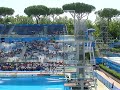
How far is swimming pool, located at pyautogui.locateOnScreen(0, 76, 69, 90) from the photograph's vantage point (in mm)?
Result: 17656

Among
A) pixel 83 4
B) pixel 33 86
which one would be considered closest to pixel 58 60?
pixel 33 86

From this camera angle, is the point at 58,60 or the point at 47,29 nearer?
the point at 58,60

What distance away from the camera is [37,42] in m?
33.3

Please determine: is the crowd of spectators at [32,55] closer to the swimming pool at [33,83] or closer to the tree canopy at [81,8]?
the swimming pool at [33,83]

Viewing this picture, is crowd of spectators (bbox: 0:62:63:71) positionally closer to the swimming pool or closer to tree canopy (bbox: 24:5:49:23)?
the swimming pool

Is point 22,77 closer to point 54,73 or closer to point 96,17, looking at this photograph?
point 54,73

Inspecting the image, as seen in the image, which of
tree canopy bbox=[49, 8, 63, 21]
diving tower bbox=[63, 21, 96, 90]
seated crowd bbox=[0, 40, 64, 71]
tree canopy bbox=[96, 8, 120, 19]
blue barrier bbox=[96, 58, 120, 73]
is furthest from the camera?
tree canopy bbox=[49, 8, 63, 21]

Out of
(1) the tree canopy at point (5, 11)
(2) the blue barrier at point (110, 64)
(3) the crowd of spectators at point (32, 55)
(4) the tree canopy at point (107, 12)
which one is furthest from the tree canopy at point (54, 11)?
(2) the blue barrier at point (110, 64)

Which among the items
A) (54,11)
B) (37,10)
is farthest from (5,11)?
(54,11)

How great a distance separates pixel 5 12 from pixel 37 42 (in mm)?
23344

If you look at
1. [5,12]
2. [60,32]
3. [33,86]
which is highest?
[5,12]

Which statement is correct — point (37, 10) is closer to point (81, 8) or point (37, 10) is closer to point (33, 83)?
point (81, 8)

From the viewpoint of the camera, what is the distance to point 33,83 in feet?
63.1

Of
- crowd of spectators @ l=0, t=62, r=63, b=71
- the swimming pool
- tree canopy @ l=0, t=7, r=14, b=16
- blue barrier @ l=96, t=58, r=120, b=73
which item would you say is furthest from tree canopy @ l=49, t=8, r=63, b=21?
the swimming pool
